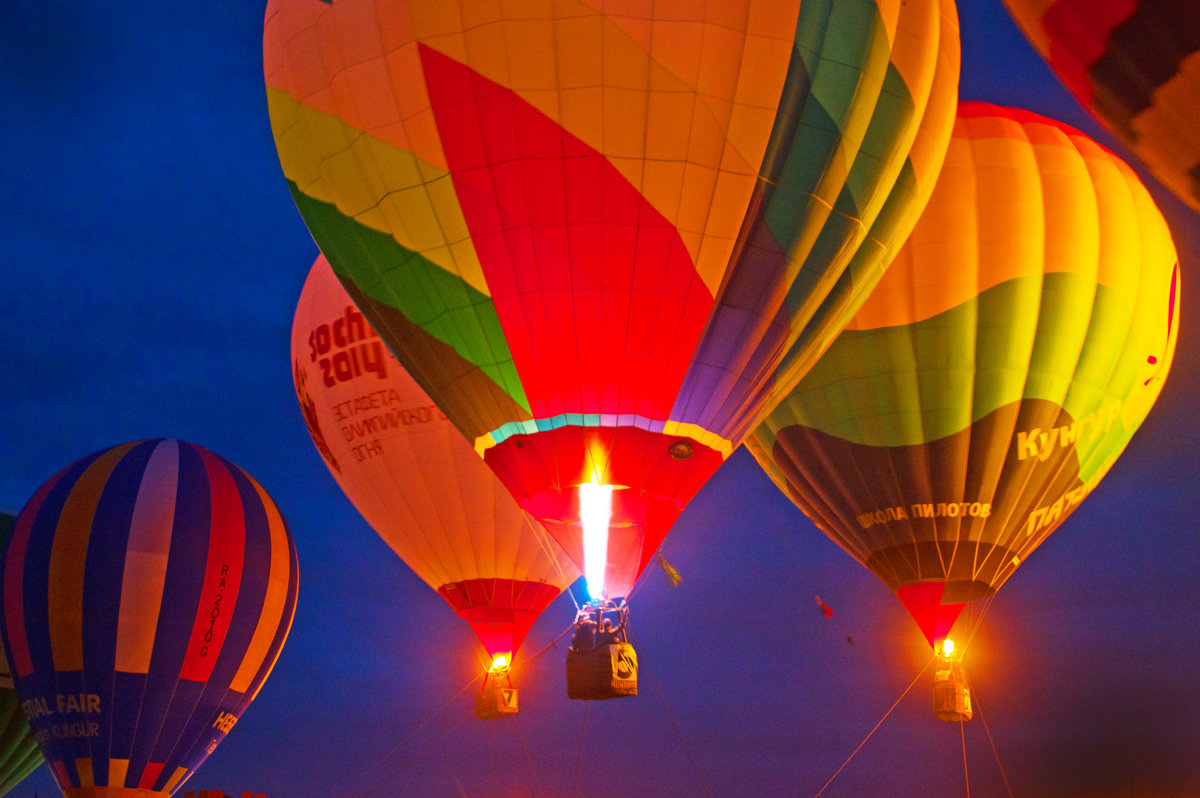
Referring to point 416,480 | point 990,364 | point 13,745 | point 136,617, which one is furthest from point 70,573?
point 990,364

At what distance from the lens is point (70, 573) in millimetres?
12867

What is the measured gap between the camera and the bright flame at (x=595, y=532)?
8.65m

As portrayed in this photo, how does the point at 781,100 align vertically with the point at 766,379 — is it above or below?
above

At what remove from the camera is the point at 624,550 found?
8805 mm

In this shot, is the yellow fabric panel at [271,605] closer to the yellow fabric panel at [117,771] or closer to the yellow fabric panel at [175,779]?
the yellow fabric panel at [175,779]

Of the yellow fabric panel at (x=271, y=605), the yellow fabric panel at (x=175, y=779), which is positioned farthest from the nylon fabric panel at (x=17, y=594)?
the yellow fabric panel at (x=271, y=605)

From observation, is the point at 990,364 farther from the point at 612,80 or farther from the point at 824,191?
the point at 612,80

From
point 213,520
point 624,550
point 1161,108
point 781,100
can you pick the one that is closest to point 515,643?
point 213,520

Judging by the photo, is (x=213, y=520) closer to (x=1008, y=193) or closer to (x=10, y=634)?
(x=10, y=634)

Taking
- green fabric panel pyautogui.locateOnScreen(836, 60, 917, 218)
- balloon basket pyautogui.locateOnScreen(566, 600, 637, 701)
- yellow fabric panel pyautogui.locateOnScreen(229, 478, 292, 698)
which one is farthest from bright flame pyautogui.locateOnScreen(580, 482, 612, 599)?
yellow fabric panel pyautogui.locateOnScreen(229, 478, 292, 698)

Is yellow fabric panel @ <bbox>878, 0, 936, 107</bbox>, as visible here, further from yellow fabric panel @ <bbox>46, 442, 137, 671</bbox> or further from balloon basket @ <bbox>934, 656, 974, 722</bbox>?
yellow fabric panel @ <bbox>46, 442, 137, 671</bbox>

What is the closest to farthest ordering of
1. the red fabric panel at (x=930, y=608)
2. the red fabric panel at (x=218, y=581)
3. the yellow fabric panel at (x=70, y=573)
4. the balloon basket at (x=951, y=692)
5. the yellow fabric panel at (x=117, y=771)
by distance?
the red fabric panel at (x=930, y=608) < the balloon basket at (x=951, y=692) < the yellow fabric panel at (x=117, y=771) < the yellow fabric panel at (x=70, y=573) < the red fabric panel at (x=218, y=581)

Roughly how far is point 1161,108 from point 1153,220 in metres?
8.72

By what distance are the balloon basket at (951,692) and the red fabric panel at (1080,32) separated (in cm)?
886
